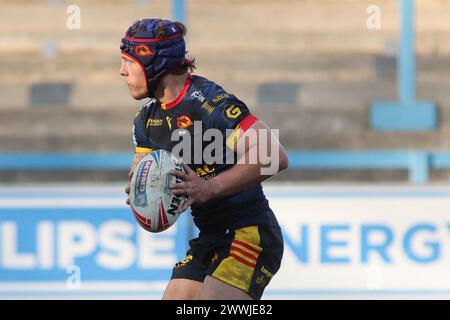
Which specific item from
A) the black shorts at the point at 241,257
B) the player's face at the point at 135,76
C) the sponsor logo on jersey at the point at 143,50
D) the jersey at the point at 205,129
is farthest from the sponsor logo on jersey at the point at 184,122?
the black shorts at the point at 241,257

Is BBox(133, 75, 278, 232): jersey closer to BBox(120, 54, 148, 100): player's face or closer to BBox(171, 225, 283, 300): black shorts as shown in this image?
BBox(171, 225, 283, 300): black shorts

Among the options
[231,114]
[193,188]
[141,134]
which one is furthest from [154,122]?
[193,188]

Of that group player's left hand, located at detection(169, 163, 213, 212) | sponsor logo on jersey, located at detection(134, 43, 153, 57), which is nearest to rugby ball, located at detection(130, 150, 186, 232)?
player's left hand, located at detection(169, 163, 213, 212)

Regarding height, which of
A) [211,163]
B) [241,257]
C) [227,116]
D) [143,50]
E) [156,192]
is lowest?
[241,257]

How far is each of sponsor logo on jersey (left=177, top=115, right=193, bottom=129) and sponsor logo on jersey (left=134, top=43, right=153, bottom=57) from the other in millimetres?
360

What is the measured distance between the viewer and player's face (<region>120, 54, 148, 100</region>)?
507 cm

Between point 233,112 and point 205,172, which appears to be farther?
point 205,172

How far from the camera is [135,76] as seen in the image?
5.09 m

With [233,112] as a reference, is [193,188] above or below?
below

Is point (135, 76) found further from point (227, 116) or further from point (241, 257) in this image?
point (241, 257)

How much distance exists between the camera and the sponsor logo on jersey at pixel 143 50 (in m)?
5.03

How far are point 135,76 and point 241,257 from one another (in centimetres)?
106

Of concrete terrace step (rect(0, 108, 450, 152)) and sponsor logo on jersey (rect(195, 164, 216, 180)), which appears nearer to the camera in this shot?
sponsor logo on jersey (rect(195, 164, 216, 180))

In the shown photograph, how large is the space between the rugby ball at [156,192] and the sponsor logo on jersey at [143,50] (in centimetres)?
49
